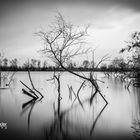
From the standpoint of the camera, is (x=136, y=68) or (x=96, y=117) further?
(x=136, y=68)

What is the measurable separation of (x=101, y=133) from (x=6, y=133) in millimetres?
5132

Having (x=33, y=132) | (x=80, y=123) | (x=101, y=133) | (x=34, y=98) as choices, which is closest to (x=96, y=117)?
(x=80, y=123)

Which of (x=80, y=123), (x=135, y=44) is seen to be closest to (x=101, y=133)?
(x=80, y=123)

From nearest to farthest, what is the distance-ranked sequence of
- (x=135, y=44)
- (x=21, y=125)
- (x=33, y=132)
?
1. (x=33, y=132)
2. (x=21, y=125)
3. (x=135, y=44)

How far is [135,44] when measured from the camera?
1428 centimetres

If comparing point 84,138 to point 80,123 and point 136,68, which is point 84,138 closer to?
point 80,123

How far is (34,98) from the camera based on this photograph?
1845cm

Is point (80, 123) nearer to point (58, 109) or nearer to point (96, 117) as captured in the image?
point (96, 117)

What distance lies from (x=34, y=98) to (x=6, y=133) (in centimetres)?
1022

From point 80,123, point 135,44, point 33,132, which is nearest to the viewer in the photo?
point 33,132

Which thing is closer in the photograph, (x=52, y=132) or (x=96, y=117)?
(x=52, y=132)

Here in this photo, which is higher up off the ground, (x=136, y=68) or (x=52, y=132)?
(x=136, y=68)

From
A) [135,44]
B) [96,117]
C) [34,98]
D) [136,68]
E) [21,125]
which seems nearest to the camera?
[21,125]

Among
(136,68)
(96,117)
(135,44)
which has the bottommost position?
(96,117)
